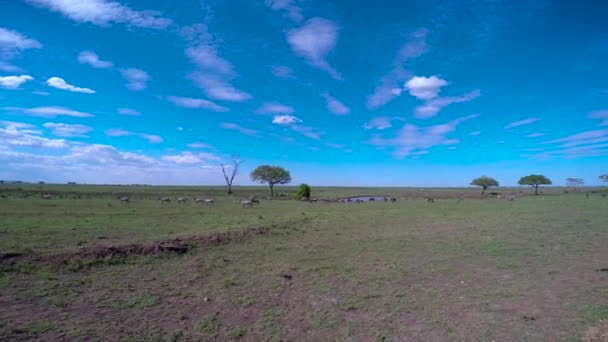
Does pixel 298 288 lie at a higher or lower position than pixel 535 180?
lower

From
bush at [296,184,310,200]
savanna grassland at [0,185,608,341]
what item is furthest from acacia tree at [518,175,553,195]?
savanna grassland at [0,185,608,341]

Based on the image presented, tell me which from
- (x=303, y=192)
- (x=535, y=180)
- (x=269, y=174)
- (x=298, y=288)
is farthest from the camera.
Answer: (x=535, y=180)

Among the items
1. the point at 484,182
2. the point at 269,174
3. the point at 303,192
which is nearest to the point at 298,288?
the point at 303,192

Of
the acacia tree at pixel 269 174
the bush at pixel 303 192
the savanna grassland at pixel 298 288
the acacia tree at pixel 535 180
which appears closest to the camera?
the savanna grassland at pixel 298 288

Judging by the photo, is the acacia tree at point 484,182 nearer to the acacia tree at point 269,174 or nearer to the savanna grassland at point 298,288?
the acacia tree at point 269,174

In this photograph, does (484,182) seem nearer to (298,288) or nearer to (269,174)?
(269,174)

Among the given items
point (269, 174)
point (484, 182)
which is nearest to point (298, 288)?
point (269, 174)

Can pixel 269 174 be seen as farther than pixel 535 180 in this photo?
No

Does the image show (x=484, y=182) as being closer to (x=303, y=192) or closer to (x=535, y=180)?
(x=535, y=180)

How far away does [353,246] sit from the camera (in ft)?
44.9

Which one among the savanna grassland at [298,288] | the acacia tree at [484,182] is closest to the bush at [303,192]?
the savanna grassland at [298,288]

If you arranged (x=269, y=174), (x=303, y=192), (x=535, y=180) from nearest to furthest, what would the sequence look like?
1. (x=303, y=192)
2. (x=269, y=174)
3. (x=535, y=180)

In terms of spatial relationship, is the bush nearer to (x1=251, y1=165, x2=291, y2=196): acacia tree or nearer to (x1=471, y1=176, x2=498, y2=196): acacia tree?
(x1=251, y1=165, x2=291, y2=196): acacia tree

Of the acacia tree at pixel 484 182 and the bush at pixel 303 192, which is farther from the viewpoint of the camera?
the acacia tree at pixel 484 182
